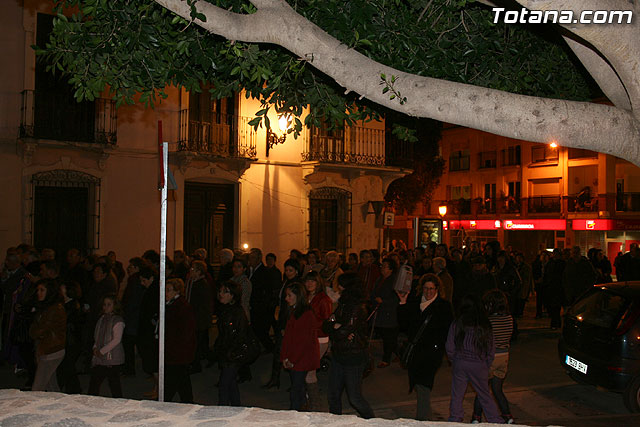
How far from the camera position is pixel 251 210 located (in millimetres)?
18344

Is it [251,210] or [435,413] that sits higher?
[251,210]

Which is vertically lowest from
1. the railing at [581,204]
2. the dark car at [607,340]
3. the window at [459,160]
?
the dark car at [607,340]

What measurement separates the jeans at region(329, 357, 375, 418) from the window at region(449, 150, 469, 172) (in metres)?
40.0

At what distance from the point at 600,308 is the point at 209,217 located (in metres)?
11.7

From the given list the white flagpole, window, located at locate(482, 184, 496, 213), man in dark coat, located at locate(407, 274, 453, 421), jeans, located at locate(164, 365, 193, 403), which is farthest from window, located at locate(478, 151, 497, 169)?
the white flagpole

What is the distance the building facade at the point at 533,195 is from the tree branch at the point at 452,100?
29.8m

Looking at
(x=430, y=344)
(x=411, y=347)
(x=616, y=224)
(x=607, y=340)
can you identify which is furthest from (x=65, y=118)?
(x=616, y=224)

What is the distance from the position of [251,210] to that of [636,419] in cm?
1262

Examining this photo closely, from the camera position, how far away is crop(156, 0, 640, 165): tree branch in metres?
3.88

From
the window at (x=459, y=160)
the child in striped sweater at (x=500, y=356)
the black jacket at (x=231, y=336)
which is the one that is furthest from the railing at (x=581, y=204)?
the black jacket at (x=231, y=336)

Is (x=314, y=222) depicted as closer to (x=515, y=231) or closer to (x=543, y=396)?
(x=543, y=396)

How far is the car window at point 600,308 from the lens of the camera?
812 cm

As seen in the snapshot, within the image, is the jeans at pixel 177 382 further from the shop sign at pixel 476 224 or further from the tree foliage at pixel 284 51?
the shop sign at pixel 476 224

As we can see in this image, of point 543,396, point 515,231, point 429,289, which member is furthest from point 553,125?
point 515,231
